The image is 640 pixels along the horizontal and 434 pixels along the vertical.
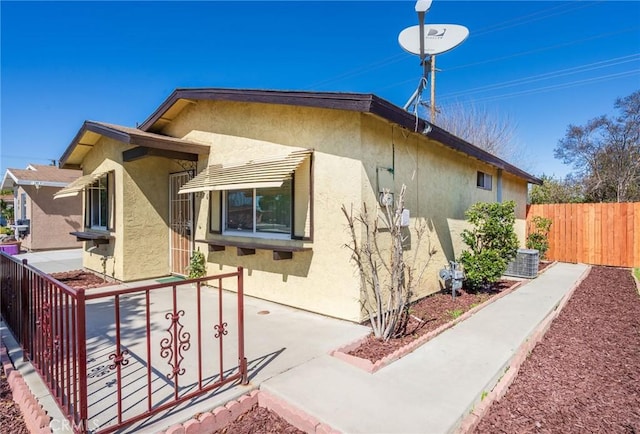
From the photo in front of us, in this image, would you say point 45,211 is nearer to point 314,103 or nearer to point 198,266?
point 198,266

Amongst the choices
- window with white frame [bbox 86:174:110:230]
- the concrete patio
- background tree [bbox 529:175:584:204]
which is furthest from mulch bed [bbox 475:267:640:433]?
background tree [bbox 529:175:584:204]

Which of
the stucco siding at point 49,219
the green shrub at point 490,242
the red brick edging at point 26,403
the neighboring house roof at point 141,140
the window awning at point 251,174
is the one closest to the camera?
the red brick edging at point 26,403

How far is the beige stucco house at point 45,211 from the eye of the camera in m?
16.4

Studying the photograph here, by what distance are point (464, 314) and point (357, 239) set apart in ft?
8.76

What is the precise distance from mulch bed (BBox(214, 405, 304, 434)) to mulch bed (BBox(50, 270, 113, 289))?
753cm

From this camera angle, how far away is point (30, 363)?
4125mm

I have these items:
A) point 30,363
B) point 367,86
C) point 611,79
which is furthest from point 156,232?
point 611,79

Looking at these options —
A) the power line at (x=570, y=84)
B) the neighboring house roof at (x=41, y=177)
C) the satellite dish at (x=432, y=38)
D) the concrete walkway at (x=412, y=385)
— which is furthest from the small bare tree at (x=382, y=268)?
the power line at (x=570, y=84)

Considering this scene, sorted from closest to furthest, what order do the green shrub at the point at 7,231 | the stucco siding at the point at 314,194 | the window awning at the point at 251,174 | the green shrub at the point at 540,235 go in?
the stucco siding at the point at 314,194 → the window awning at the point at 251,174 → the green shrub at the point at 540,235 → the green shrub at the point at 7,231

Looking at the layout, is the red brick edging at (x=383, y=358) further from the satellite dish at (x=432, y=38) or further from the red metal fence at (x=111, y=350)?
the satellite dish at (x=432, y=38)

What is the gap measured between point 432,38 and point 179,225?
7.84 metres

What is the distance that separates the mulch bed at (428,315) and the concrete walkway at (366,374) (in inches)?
11.1

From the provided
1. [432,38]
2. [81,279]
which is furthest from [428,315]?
[81,279]

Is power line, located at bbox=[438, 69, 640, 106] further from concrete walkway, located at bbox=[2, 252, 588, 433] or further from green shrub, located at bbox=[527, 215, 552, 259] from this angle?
concrete walkway, located at bbox=[2, 252, 588, 433]
